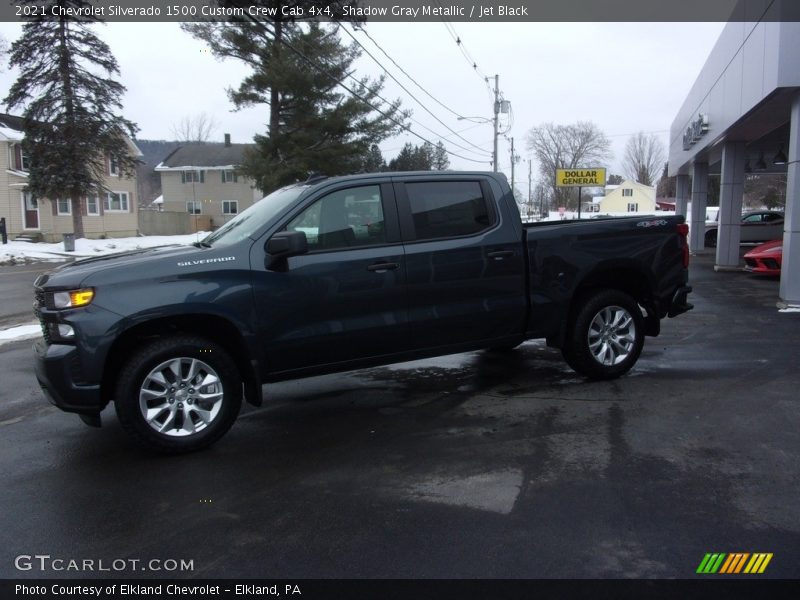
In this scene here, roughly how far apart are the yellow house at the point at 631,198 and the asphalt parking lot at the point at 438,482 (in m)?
85.9

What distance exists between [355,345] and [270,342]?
0.69 meters

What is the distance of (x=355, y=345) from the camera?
514 cm

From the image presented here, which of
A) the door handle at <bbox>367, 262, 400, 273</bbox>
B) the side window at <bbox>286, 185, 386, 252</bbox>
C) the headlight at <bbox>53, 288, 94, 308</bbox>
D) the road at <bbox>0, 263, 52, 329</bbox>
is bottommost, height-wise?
the road at <bbox>0, 263, 52, 329</bbox>

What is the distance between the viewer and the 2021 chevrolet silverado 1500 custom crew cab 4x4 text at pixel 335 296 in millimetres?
4438

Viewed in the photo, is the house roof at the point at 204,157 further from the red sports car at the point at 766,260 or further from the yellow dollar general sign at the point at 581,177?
the red sports car at the point at 766,260

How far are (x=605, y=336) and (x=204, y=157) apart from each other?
57.3 metres

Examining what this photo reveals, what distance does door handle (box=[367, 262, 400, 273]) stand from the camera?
514 cm

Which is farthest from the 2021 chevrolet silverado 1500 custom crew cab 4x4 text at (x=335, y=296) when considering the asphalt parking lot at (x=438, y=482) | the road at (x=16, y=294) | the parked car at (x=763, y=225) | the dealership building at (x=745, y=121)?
the parked car at (x=763, y=225)

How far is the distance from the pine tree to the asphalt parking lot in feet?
91.0

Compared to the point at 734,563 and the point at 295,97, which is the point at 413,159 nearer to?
the point at 295,97

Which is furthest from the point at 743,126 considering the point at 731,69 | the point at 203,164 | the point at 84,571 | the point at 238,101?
the point at 203,164

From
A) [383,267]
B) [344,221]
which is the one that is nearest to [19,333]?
[344,221]

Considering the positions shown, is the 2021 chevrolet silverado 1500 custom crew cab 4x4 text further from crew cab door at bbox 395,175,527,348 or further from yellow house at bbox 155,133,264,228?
yellow house at bbox 155,133,264,228

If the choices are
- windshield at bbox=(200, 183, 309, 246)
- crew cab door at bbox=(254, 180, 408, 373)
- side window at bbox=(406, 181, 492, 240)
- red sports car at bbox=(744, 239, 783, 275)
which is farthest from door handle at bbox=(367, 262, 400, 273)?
red sports car at bbox=(744, 239, 783, 275)
